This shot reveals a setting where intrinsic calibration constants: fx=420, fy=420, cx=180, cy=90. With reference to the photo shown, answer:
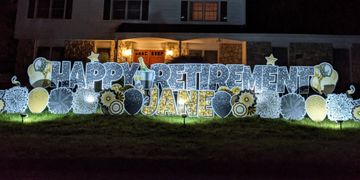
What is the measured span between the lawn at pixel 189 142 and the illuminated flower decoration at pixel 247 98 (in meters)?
0.63

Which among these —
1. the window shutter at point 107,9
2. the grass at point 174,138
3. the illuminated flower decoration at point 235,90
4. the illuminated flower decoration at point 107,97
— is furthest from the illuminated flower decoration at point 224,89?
the window shutter at point 107,9

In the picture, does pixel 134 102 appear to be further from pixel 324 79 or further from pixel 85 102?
pixel 324 79

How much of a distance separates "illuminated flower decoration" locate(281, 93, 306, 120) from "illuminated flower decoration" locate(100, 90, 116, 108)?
22.0 feet

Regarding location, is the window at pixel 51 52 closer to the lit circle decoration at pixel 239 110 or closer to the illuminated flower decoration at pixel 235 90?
the illuminated flower decoration at pixel 235 90

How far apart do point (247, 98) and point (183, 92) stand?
256 centimetres

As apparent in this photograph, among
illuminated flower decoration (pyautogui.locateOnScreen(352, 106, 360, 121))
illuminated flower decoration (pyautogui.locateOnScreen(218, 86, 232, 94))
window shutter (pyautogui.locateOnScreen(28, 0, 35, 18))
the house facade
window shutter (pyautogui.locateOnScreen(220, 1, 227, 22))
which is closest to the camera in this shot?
illuminated flower decoration (pyautogui.locateOnScreen(352, 106, 360, 121))

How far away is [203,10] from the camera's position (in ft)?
86.2

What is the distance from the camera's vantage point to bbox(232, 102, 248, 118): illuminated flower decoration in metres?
16.5

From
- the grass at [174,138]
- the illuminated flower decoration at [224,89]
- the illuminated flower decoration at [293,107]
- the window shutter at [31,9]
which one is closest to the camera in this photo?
the grass at [174,138]

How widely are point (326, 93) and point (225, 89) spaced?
167 inches

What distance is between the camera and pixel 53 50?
26.7 metres

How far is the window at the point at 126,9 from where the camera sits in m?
26.3

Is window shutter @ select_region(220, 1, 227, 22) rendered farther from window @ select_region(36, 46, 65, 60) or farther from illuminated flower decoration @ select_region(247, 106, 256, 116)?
illuminated flower decoration @ select_region(247, 106, 256, 116)

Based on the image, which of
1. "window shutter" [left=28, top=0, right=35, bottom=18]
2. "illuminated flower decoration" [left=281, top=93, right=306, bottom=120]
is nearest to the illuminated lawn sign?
"illuminated flower decoration" [left=281, top=93, right=306, bottom=120]
